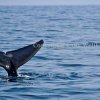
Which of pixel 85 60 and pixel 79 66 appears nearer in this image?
pixel 79 66

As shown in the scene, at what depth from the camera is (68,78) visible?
558 inches

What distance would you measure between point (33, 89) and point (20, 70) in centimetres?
323

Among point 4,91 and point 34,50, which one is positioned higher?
point 34,50

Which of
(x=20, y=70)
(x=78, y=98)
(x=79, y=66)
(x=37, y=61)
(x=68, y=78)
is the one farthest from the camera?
(x=37, y=61)

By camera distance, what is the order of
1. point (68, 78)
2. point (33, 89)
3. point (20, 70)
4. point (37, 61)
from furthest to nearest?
point (37, 61) < point (20, 70) < point (68, 78) < point (33, 89)

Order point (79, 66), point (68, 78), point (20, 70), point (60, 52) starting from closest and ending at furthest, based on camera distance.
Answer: point (68, 78) < point (20, 70) < point (79, 66) < point (60, 52)

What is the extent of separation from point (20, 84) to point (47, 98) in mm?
1416

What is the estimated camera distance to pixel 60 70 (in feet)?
52.2

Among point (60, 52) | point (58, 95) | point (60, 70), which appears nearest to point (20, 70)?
point (60, 70)

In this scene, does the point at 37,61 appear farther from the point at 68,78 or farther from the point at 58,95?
the point at 58,95

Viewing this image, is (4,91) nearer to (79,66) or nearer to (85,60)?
(79,66)

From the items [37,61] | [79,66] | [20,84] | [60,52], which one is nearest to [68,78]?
[20,84]

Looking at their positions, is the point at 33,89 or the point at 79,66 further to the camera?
the point at 79,66

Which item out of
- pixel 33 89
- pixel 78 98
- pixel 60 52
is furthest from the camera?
pixel 60 52
